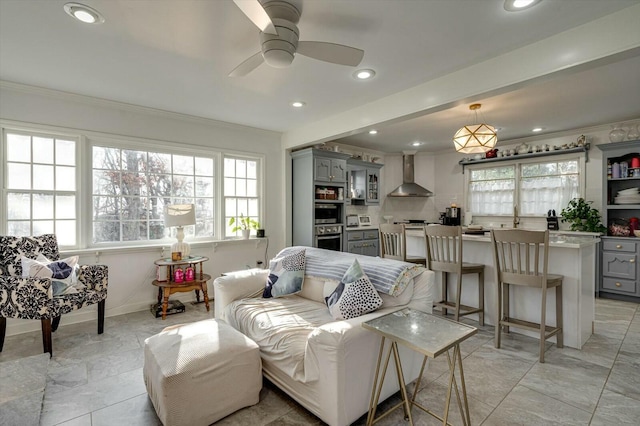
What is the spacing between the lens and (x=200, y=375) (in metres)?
1.75

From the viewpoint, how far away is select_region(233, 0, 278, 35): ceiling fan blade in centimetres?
154

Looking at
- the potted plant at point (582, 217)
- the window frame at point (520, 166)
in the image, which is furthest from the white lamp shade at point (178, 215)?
the potted plant at point (582, 217)

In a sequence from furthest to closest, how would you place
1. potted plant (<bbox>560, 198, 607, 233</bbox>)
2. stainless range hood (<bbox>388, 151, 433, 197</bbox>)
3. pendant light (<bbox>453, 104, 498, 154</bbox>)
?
stainless range hood (<bbox>388, 151, 433, 197</bbox>)
potted plant (<bbox>560, 198, 607, 233</bbox>)
pendant light (<bbox>453, 104, 498, 154</bbox>)

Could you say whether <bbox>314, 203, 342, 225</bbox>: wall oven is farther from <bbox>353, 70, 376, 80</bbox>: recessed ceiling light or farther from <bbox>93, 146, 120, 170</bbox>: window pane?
<bbox>93, 146, 120, 170</bbox>: window pane

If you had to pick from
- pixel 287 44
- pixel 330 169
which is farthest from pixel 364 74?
pixel 330 169

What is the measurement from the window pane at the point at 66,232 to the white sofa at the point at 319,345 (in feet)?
6.96

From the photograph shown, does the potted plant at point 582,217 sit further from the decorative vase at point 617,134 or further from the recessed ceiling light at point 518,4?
the recessed ceiling light at point 518,4

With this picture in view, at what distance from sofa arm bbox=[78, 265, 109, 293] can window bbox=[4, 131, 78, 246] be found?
74 cm

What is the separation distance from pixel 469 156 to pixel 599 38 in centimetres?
420

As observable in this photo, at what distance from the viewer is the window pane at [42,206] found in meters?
3.35

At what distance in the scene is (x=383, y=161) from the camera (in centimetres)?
673

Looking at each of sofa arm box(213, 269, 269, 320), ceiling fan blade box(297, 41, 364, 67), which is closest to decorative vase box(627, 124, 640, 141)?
ceiling fan blade box(297, 41, 364, 67)

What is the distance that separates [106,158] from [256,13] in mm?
3158

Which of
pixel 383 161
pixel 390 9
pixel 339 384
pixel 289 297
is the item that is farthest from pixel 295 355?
pixel 383 161
